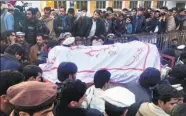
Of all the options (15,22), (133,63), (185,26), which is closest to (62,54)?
(133,63)

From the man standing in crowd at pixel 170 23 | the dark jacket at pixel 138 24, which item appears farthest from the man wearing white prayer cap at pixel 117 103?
the man standing in crowd at pixel 170 23

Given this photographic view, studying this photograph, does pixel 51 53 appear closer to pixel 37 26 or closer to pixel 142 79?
pixel 142 79

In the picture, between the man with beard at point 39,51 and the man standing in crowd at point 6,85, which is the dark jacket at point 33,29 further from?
the man standing in crowd at point 6,85

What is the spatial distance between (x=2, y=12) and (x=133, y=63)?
435 centimetres

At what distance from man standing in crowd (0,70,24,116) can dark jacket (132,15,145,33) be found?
615 centimetres

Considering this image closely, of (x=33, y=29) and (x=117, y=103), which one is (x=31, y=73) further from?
(x=33, y=29)

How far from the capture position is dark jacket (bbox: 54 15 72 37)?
6.80 metres

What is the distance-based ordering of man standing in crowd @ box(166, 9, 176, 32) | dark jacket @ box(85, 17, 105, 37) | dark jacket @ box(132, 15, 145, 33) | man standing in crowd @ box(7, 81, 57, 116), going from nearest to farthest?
man standing in crowd @ box(7, 81, 57, 116), dark jacket @ box(85, 17, 105, 37), dark jacket @ box(132, 15, 145, 33), man standing in crowd @ box(166, 9, 176, 32)

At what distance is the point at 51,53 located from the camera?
14.7 feet

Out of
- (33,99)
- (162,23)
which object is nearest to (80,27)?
(162,23)

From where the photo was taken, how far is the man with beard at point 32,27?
634 centimetres

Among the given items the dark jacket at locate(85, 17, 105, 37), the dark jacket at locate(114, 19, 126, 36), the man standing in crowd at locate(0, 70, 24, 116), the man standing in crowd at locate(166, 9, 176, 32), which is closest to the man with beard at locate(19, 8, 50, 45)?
the dark jacket at locate(85, 17, 105, 37)

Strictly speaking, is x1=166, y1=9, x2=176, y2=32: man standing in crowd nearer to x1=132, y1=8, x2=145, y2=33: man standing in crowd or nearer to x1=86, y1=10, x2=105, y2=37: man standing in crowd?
x1=132, y1=8, x2=145, y2=33: man standing in crowd

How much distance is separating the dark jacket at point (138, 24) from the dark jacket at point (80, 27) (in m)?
1.80
